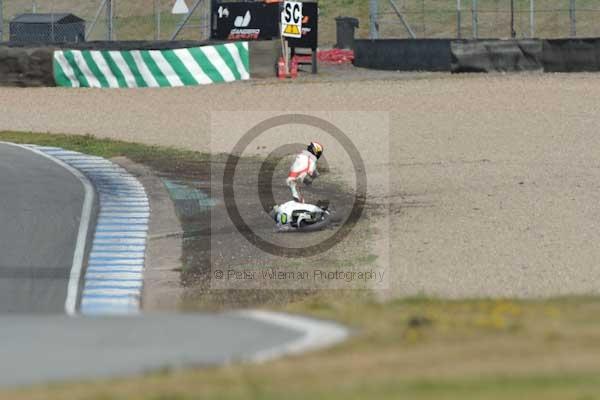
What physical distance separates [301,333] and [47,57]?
29019 millimetres

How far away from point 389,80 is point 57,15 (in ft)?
48.7

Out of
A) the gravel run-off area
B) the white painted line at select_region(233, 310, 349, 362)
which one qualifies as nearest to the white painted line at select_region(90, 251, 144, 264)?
the gravel run-off area

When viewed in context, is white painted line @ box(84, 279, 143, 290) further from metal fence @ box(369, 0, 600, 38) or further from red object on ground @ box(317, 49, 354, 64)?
metal fence @ box(369, 0, 600, 38)

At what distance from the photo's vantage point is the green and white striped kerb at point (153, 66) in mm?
35062

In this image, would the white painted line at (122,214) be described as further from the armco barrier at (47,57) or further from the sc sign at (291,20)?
the sc sign at (291,20)

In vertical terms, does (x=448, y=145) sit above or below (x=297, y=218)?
above

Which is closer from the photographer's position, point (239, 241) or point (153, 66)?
point (239, 241)

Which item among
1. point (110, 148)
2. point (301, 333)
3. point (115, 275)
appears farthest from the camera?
point (110, 148)

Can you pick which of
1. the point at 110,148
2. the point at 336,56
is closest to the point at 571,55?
the point at 336,56

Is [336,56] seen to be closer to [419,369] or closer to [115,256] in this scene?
[115,256]

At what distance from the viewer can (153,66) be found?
35094 mm

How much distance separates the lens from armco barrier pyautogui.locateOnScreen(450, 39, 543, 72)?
3453 centimetres

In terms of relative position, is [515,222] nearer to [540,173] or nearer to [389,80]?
[540,173]

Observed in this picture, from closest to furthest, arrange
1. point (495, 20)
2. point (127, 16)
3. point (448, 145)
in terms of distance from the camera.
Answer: point (448, 145) → point (495, 20) → point (127, 16)
